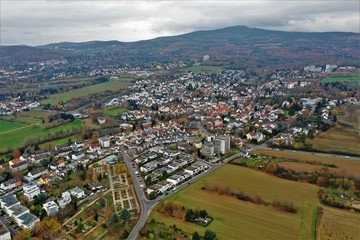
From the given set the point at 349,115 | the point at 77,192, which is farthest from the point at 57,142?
the point at 349,115

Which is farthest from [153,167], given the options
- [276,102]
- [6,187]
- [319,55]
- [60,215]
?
[319,55]

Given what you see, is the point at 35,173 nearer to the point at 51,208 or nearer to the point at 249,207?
the point at 51,208

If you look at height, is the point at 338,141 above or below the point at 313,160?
above

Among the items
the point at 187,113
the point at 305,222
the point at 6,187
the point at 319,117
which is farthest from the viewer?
the point at 187,113

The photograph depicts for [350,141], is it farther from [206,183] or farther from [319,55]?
[319,55]

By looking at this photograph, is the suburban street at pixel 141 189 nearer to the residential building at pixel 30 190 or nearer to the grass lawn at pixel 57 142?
the grass lawn at pixel 57 142

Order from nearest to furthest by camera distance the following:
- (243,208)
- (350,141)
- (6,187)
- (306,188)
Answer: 1. (243,208)
2. (306,188)
3. (6,187)
4. (350,141)

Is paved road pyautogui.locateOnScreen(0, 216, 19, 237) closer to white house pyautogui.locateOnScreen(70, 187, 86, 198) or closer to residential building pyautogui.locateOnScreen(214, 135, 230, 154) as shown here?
white house pyautogui.locateOnScreen(70, 187, 86, 198)
